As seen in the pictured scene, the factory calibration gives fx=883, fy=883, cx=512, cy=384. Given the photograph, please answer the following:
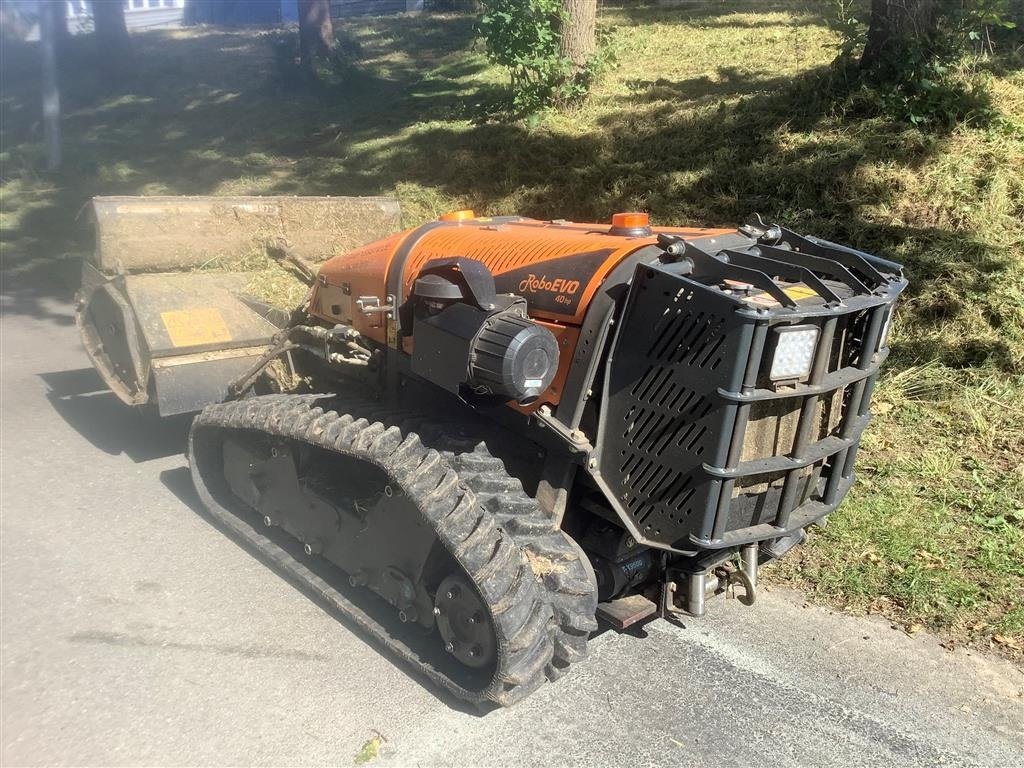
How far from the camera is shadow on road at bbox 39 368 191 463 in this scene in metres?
5.79

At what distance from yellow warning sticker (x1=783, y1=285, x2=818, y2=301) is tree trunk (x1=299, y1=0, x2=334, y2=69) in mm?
15418

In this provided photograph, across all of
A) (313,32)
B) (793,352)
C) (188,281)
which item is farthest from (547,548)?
(313,32)

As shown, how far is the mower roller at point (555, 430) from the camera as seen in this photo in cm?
291

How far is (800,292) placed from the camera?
10.4 ft

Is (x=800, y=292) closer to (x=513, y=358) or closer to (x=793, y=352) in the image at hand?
(x=793, y=352)

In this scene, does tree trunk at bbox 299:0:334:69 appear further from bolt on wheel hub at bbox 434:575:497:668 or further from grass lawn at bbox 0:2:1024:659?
bolt on wheel hub at bbox 434:575:497:668

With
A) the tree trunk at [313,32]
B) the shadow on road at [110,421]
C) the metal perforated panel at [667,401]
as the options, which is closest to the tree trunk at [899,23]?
the metal perforated panel at [667,401]

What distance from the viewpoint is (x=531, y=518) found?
10.6ft

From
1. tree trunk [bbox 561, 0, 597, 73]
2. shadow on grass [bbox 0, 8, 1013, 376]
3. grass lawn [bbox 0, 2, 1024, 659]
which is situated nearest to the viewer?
grass lawn [bbox 0, 2, 1024, 659]

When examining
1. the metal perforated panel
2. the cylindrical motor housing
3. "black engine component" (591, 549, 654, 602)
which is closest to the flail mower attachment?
the cylindrical motor housing

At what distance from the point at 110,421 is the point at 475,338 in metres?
Answer: 4.18

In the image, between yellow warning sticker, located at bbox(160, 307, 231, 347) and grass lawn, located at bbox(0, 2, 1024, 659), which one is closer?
grass lawn, located at bbox(0, 2, 1024, 659)

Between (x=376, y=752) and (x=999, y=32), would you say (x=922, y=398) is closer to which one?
(x=376, y=752)

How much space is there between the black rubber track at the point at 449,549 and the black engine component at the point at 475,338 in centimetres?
33
